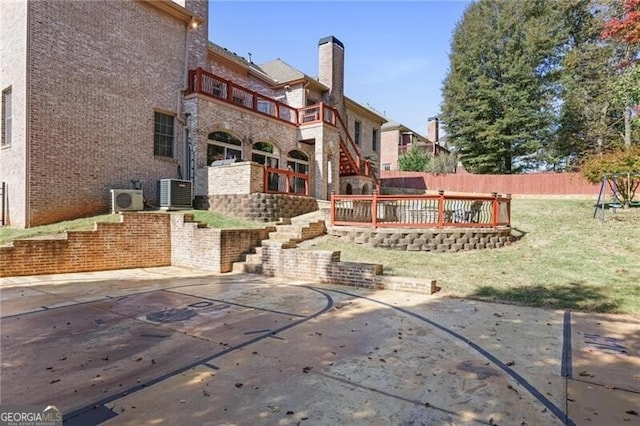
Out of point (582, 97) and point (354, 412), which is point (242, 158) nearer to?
point (354, 412)

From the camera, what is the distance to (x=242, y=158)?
586 inches

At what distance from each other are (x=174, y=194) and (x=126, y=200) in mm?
1383

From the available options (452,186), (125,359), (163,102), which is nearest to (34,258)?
(125,359)

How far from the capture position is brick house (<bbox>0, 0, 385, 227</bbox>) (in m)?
10.0

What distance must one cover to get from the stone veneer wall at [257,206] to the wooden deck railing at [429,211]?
207 cm

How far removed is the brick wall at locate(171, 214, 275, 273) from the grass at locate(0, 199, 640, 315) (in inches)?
29.6

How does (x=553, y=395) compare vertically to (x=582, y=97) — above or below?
below

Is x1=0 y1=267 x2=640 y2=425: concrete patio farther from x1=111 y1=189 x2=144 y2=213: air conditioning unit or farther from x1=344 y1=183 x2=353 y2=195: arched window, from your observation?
x1=344 y1=183 x2=353 y2=195: arched window

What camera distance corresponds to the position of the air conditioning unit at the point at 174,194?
37.9ft

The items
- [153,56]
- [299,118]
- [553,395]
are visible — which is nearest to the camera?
[553,395]

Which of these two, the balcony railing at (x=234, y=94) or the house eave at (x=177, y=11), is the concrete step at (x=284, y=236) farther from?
the house eave at (x=177, y=11)

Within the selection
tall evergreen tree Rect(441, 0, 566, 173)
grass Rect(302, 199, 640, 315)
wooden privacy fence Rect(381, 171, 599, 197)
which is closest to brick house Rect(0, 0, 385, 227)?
grass Rect(302, 199, 640, 315)

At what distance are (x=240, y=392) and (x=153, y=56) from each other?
1323cm

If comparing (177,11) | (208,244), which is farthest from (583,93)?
(208,244)
